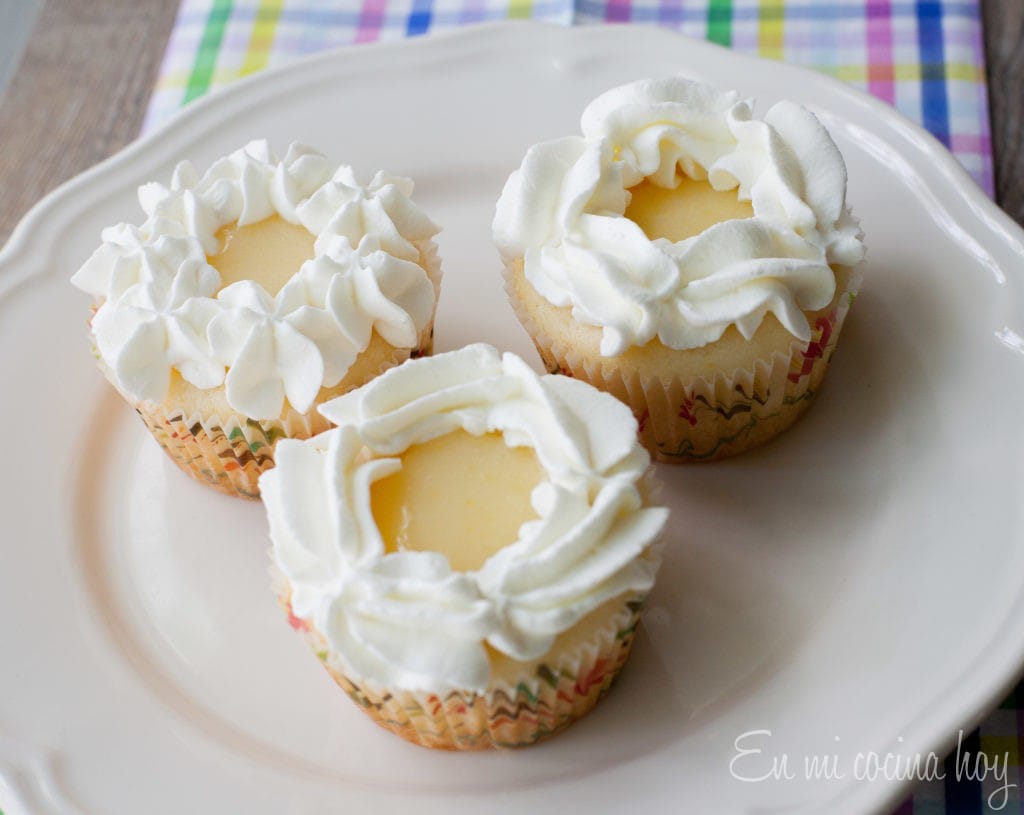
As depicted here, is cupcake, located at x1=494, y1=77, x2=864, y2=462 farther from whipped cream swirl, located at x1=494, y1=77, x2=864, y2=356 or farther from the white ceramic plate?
the white ceramic plate

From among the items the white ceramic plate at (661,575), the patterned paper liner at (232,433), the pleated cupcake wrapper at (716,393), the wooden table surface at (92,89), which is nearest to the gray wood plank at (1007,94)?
the wooden table surface at (92,89)

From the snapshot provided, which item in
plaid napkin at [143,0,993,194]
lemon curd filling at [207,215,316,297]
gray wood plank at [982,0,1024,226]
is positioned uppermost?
lemon curd filling at [207,215,316,297]

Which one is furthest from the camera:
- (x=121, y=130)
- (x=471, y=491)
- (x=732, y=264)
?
(x=121, y=130)

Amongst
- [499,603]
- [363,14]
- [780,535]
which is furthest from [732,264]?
[363,14]

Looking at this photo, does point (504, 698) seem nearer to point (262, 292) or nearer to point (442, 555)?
point (442, 555)

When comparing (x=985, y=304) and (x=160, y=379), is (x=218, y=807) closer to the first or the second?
(x=160, y=379)

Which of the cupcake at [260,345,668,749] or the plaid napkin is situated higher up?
the cupcake at [260,345,668,749]

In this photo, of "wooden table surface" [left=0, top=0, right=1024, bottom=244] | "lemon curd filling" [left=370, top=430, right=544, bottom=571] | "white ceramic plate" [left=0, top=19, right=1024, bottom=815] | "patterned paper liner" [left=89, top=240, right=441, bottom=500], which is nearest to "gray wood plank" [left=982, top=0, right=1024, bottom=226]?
"wooden table surface" [left=0, top=0, right=1024, bottom=244]

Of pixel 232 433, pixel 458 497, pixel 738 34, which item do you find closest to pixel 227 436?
pixel 232 433
